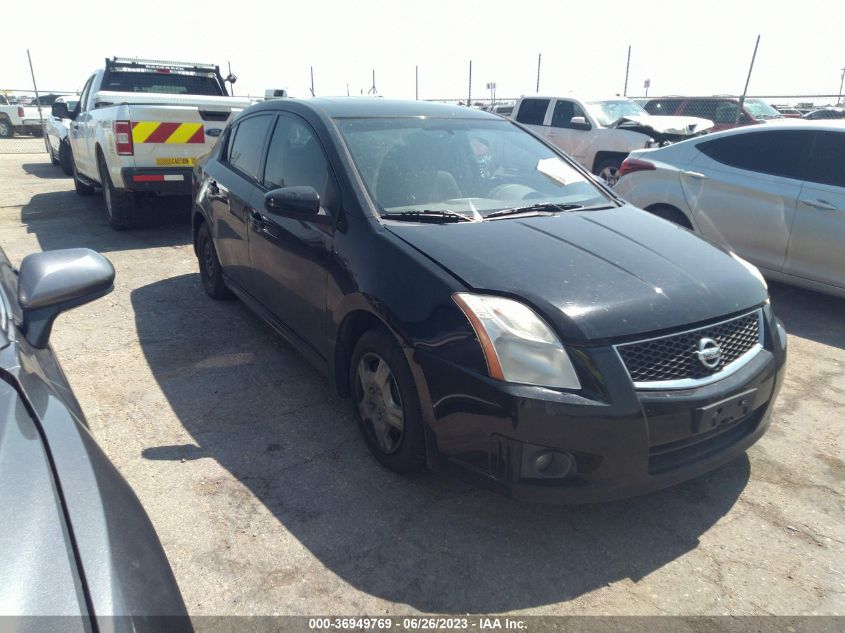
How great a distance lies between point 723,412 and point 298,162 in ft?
A: 8.46

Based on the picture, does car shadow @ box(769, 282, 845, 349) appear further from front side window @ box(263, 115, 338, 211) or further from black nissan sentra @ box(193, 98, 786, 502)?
front side window @ box(263, 115, 338, 211)

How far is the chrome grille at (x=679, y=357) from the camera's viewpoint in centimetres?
238

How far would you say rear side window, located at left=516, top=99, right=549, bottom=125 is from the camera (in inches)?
470

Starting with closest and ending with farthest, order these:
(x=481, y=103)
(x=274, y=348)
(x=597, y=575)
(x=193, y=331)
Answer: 1. (x=597, y=575)
2. (x=274, y=348)
3. (x=193, y=331)
4. (x=481, y=103)

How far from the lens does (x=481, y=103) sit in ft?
63.6

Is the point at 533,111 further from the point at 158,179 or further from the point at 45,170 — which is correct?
the point at 45,170

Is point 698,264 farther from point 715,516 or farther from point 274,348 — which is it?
point 274,348

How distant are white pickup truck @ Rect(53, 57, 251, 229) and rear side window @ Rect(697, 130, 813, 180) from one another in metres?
5.26

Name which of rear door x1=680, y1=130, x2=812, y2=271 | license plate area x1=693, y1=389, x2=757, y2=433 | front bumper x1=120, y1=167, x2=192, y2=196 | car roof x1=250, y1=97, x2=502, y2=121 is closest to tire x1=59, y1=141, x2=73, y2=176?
front bumper x1=120, y1=167, x2=192, y2=196

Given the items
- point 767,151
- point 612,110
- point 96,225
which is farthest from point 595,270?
point 612,110

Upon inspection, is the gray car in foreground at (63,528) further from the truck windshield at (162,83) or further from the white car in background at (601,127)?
the white car in background at (601,127)

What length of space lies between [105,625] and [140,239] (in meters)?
7.34

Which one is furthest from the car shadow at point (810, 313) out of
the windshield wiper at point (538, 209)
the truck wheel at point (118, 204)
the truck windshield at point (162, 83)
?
the truck windshield at point (162, 83)

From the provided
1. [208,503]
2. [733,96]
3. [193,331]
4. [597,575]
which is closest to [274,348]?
[193,331]
